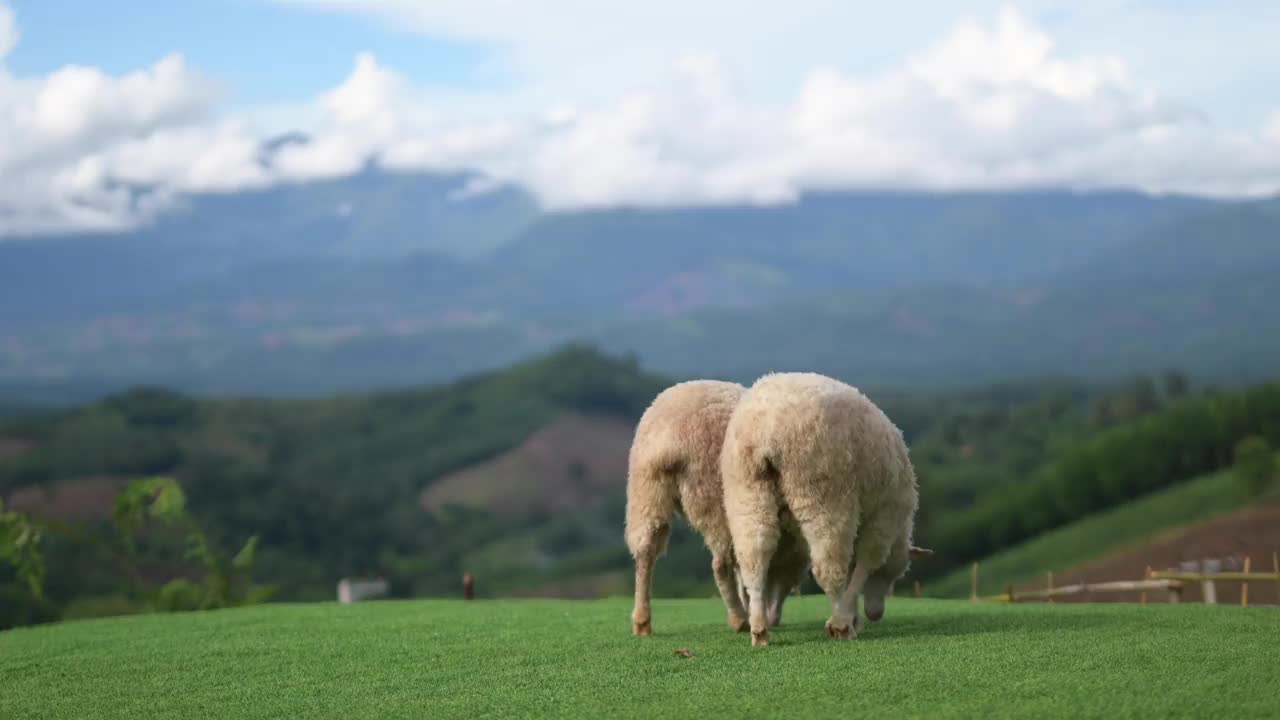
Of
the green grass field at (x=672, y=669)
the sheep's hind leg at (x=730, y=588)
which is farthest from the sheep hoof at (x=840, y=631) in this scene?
the sheep's hind leg at (x=730, y=588)

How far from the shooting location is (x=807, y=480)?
13422mm

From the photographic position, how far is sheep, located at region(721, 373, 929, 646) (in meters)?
13.4

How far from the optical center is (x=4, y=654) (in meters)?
15.1

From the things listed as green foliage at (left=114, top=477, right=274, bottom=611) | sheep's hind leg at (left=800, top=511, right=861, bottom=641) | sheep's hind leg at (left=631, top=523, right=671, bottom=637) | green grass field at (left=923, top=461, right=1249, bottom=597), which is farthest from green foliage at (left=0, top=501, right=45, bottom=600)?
green grass field at (left=923, top=461, right=1249, bottom=597)

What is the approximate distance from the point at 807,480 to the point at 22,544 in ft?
54.2

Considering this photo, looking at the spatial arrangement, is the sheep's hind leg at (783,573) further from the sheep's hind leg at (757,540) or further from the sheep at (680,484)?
the sheep's hind leg at (757,540)

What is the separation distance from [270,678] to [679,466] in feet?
13.5

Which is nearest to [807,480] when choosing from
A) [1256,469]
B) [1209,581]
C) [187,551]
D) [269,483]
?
[1209,581]

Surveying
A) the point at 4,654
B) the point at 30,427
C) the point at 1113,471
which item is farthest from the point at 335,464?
the point at 4,654

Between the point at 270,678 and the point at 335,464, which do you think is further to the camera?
the point at 335,464

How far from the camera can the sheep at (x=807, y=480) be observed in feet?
44.1

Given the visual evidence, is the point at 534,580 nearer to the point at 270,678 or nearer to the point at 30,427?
the point at 30,427

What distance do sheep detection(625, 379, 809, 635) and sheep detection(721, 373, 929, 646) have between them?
428 millimetres

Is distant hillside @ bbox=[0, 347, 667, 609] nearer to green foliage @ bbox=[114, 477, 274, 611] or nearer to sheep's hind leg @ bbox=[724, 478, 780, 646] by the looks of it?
green foliage @ bbox=[114, 477, 274, 611]
